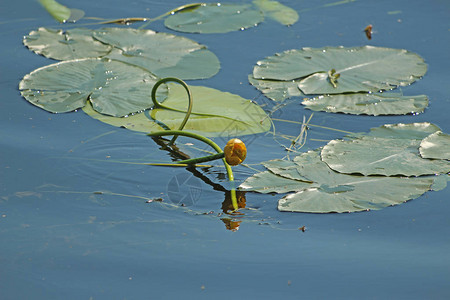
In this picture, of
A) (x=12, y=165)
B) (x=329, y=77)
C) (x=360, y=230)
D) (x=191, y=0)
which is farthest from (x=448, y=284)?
(x=191, y=0)

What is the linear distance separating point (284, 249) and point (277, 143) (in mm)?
580

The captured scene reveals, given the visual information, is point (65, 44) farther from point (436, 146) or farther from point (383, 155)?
point (436, 146)

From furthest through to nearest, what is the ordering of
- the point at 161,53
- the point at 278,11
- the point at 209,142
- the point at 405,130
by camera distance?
the point at 278,11
the point at 161,53
the point at 405,130
the point at 209,142

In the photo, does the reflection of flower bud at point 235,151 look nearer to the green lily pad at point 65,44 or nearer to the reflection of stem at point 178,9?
the green lily pad at point 65,44

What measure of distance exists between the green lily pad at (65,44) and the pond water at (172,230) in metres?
0.37

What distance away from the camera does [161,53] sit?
2.82m

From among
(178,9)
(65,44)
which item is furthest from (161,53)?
(178,9)

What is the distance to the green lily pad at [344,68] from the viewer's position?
2.58 metres

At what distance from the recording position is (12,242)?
69.9 inches

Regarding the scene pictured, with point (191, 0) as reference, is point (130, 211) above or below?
below

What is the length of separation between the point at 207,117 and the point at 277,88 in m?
0.39

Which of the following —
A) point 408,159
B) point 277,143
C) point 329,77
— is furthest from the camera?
point 329,77

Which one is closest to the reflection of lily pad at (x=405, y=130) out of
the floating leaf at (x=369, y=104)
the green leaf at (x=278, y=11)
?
the floating leaf at (x=369, y=104)

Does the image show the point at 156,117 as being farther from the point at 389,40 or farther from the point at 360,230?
the point at 389,40
